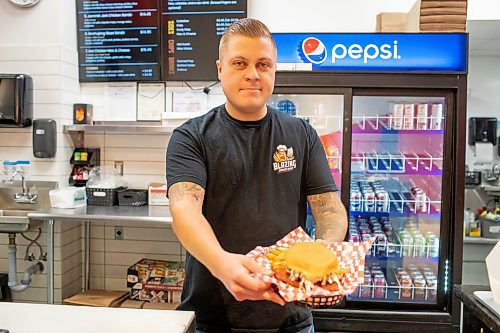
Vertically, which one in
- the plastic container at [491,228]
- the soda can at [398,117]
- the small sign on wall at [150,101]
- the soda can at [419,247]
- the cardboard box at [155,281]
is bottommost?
the cardboard box at [155,281]

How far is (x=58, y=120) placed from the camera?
144 inches

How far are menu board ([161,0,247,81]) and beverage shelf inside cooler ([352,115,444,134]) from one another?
118cm

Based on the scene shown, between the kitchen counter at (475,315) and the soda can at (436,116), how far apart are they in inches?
56.4

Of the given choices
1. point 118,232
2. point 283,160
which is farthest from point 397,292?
point 118,232

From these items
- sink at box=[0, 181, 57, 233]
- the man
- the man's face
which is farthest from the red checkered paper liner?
sink at box=[0, 181, 57, 233]

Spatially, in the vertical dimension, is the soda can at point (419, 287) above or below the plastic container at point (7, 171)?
below

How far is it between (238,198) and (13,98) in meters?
2.61

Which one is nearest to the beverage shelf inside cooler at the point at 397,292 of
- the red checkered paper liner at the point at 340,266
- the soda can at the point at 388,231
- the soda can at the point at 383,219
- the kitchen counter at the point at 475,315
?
the soda can at the point at 388,231

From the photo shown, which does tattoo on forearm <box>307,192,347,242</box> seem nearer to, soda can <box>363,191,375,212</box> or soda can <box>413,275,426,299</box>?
soda can <box>363,191,375,212</box>

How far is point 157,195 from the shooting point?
3.64m

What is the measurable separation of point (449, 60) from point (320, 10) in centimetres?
116

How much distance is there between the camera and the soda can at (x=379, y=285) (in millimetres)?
3197

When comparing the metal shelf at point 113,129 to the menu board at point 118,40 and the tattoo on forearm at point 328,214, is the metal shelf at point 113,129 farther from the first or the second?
the tattoo on forearm at point 328,214

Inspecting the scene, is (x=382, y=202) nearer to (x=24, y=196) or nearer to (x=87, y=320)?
(x=87, y=320)
